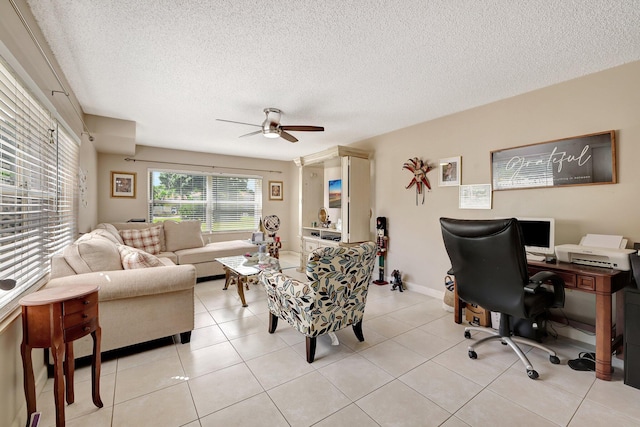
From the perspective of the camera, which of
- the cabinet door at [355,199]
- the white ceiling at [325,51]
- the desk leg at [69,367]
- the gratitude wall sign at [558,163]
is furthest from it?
the cabinet door at [355,199]

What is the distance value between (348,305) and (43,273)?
234 cm

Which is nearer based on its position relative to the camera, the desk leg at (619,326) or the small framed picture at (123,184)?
the desk leg at (619,326)

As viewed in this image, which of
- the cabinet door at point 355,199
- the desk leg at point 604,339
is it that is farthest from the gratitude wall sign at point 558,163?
the cabinet door at point 355,199

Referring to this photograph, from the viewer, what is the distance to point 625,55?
215 cm

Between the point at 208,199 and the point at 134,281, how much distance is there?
13.3 feet

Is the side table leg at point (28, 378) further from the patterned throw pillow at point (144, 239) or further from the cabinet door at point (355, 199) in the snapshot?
the cabinet door at point (355, 199)

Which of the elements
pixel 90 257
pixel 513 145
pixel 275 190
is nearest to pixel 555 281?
pixel 513 145

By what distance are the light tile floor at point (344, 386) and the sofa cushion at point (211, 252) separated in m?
1.94

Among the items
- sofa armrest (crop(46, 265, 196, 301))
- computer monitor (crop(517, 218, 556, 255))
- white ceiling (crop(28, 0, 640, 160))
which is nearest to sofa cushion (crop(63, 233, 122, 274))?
sofa armrest (crop(46, 265, 196, 301))

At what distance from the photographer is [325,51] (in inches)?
83.0

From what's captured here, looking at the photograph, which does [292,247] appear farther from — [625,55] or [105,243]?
[625,55]

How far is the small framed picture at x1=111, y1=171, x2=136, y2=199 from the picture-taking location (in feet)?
16.3

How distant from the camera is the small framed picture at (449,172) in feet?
11.2

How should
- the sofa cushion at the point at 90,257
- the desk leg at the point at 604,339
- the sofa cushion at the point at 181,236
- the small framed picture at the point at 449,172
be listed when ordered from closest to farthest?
the desk leg at the point at 604,339
the sofa cushion at the point at 90,257
the small framed picture at the point at 449,172
the sofa cushion at the point at 181,236
